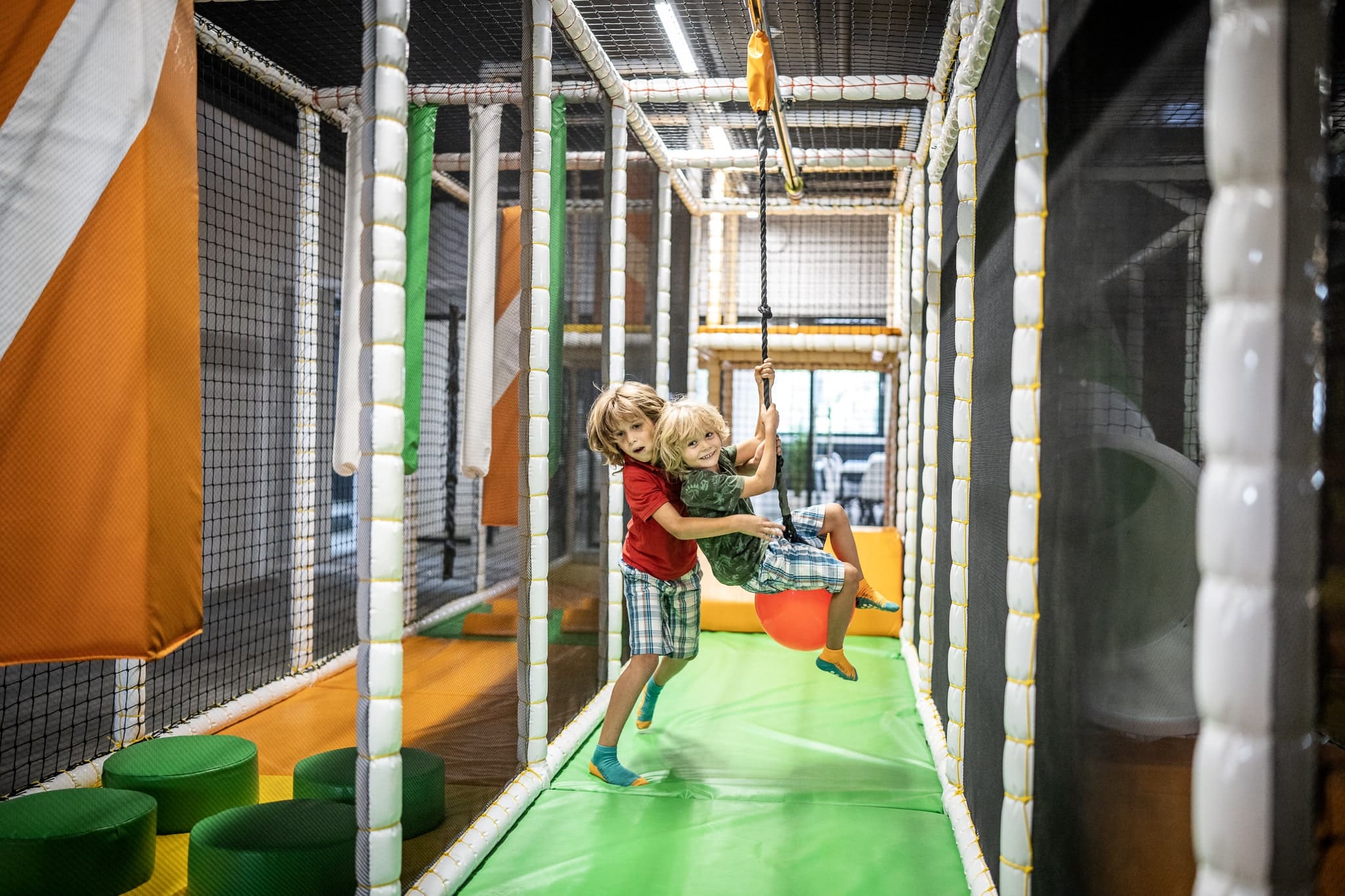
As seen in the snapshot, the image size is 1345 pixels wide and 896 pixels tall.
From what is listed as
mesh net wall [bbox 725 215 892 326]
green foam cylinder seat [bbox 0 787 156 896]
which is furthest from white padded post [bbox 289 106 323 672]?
mesh net wall [bbox 725 215 892 326]

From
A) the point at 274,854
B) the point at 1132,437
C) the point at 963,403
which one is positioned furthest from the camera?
the point at 963,403

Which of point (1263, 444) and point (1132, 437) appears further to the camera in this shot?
point (1132, 437)

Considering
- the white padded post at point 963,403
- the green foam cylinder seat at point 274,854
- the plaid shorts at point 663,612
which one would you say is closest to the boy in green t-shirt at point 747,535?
the plaid shorts at point 663,612

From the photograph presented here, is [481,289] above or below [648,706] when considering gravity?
above

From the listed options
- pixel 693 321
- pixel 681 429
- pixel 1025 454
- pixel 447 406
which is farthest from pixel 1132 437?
pixel 447 406

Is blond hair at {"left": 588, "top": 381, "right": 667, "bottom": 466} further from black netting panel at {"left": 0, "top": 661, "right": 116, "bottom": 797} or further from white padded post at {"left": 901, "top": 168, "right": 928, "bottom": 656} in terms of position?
black netting panel at {"left": 0, "top": 661, "right": 116, "bottom": 797}

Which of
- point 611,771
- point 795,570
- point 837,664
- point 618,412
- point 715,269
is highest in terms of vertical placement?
point 715,269

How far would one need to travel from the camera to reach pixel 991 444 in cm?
175

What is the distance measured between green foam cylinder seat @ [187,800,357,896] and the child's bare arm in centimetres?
101

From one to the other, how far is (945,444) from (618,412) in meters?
0.96

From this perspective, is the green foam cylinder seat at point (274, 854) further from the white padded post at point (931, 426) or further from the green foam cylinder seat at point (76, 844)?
the white padded post at point (931, 426)

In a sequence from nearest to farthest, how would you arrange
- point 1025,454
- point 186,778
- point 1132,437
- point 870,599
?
1. point 1132,437
2. point 1025,454
3. point 186,778
4. point 870,599

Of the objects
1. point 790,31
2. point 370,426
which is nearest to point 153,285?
point 370,426

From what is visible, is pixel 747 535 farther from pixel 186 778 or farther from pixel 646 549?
pixel 186 778
